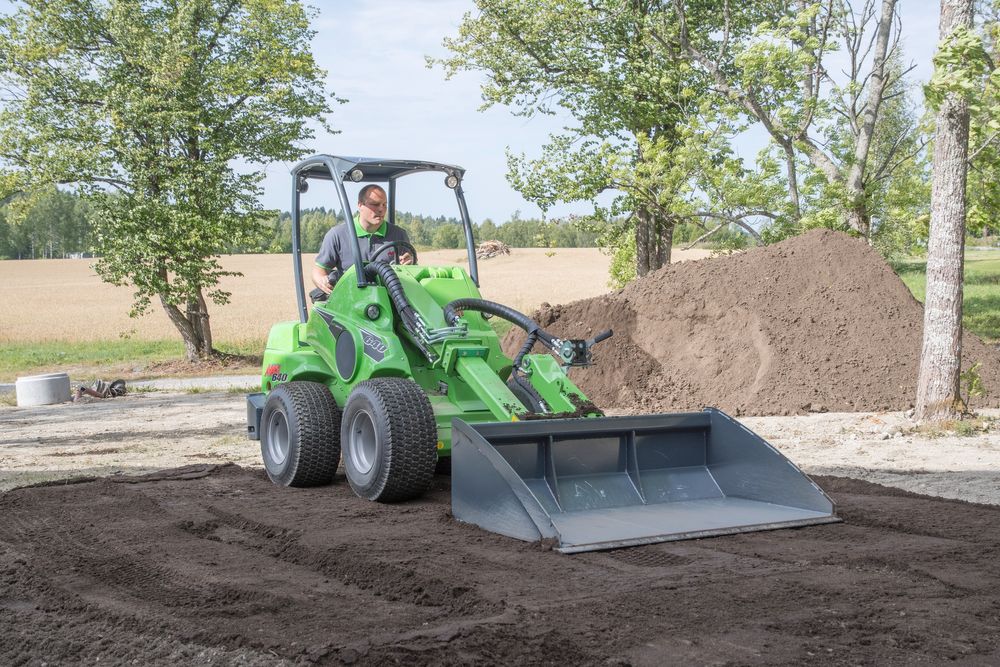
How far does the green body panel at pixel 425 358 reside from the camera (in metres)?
7.02

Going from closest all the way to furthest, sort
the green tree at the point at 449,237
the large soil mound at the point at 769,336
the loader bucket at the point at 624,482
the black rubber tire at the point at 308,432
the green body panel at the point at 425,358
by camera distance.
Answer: the loader bucket at the point at 624,482 < the green body panel at the point at 425,358 < the black rubber tire at the point at 308,432 < the green tree at the point at 449,237 < the large soil mound at the point at 769,336

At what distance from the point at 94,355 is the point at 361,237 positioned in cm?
2164

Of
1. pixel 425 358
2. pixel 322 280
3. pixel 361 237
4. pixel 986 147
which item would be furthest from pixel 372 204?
pixel 986 147

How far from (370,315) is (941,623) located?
448 centimetres

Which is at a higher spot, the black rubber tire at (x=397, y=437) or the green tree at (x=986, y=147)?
the green tree at (x=986, y=147)

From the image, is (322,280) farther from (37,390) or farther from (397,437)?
(37,390)

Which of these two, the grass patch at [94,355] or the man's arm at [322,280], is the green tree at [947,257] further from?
the grass patch at [94,355]

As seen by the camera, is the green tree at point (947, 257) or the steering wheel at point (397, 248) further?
the green tree at point (947, 257)

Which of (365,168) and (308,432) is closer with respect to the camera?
(308,432)

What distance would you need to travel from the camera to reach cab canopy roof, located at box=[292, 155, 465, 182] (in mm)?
7922

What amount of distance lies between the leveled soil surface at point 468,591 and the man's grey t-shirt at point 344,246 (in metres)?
2.13

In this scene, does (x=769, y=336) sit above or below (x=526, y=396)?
below

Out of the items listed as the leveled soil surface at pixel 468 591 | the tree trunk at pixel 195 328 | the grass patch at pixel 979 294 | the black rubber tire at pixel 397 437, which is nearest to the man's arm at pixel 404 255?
the black rubber tire at pixel 397 437

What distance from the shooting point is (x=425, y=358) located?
24.6ft
